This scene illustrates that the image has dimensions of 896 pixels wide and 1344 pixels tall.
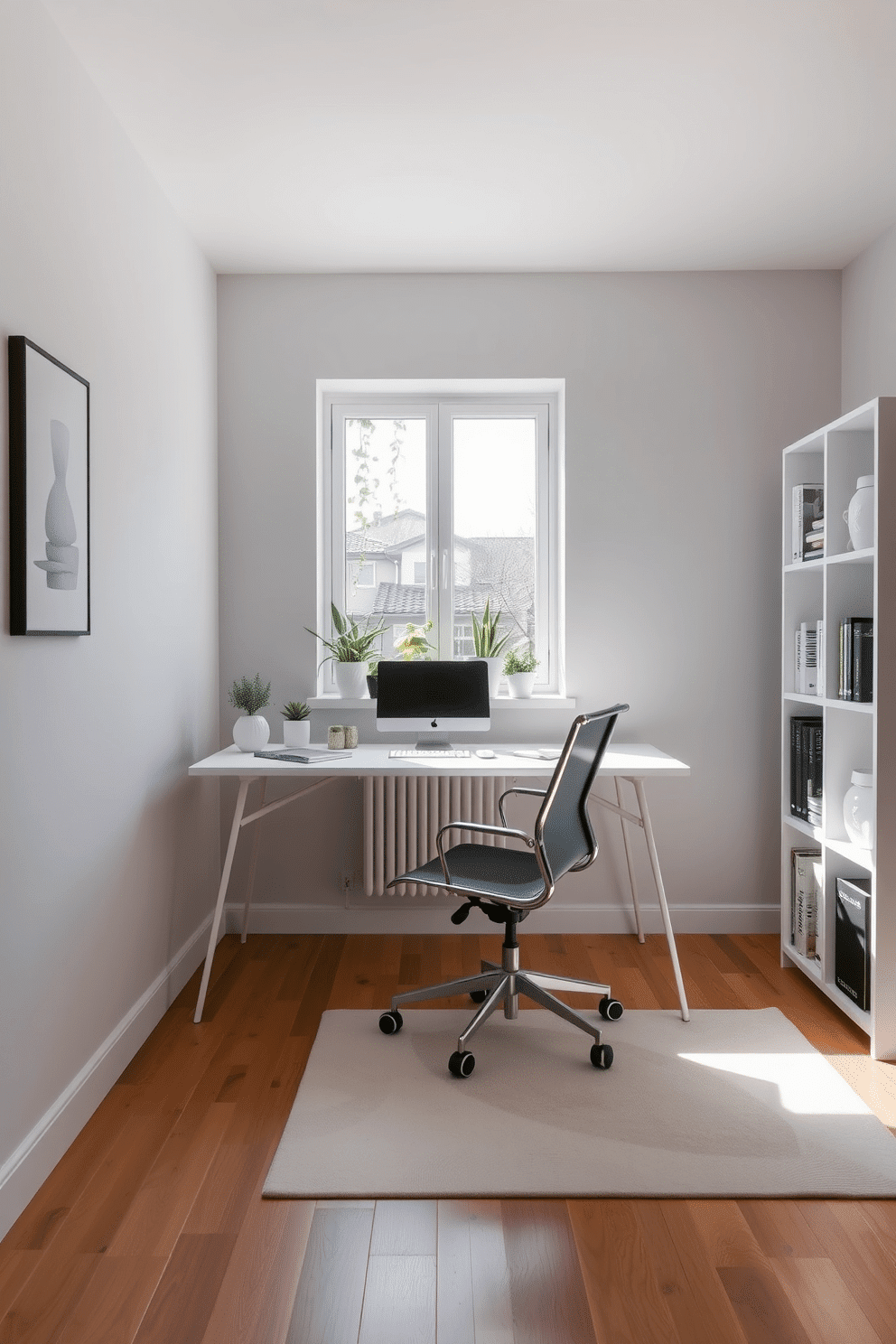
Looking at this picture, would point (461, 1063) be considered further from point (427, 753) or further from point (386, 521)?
point (386, 521)

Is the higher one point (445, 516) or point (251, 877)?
point (445, 516)

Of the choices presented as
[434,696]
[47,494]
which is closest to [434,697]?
[434,696]

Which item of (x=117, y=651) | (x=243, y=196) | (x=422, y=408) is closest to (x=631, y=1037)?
(x=117, y=651)

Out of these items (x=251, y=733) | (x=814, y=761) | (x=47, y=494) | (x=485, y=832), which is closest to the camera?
Answer: (x=47, y=494)

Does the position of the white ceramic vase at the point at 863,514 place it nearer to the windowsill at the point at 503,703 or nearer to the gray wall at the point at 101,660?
the windowsill at the point at 503,703

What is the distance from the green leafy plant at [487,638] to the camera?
3971 millimetres

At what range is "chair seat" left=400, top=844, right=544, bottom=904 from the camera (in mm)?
2584

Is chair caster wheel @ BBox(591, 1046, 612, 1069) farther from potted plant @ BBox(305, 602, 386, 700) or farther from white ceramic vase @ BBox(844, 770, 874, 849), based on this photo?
potted plant @ BBox(305, 602, 386, 700)

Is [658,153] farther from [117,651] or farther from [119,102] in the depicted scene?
[117,651]

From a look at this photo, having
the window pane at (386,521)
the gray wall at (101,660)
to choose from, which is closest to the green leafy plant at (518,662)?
the window pane at (386,521)

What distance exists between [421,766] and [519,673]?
0.92 m

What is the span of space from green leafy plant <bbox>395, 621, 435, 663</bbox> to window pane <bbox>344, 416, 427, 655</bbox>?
0.08 meters

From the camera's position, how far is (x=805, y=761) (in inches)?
133

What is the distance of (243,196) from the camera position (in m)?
3.15
